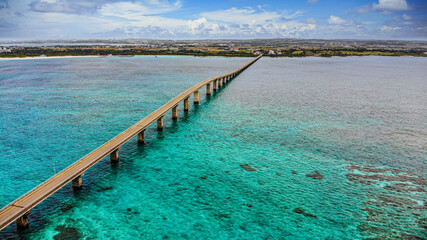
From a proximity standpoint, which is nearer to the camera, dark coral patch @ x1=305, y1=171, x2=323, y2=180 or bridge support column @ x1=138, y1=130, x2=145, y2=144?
dark coral patch @ x1=305, y1=171, x2=323, y2=180

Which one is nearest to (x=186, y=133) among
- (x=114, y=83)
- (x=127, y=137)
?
(x=127, y=137)

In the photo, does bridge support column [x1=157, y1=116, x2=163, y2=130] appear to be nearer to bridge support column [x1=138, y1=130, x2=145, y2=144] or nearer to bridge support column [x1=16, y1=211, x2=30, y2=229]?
bridge support column [x1=138, y1=130, x2=145, y2=144]

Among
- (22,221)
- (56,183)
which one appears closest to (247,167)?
(56,183)

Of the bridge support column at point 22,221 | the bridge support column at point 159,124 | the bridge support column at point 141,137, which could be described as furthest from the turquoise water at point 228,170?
the bridge support column at point 141,137

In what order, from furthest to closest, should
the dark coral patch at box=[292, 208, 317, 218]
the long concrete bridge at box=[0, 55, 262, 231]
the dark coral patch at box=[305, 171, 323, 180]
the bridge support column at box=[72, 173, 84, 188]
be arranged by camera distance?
1. the dark coral patch at box=[305, 171, 323, 180]
2. the bridge support column at box=[72, 173, 84, 188]
3. the dark coral patch at box=[292, 208, 317, 218]
4. the long concrete bridge at box=[0, 55, 262, 231]

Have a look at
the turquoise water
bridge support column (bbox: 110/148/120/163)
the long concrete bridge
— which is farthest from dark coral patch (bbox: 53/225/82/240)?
bridge support column (bbox: 110/148/120/163)

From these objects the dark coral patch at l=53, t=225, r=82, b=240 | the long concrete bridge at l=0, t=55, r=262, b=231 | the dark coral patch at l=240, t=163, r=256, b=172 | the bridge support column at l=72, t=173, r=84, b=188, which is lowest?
the dark coral patch at l=53, t=225, r=82, b=240

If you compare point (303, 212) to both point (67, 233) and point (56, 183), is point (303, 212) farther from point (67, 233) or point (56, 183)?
point (56, 183)

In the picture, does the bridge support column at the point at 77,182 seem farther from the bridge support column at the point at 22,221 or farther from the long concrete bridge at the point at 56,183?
the bridge support column at the point at 22,221
